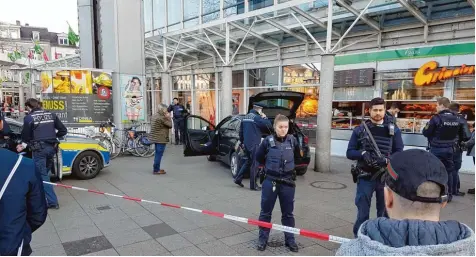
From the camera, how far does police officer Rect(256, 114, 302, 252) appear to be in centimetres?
396

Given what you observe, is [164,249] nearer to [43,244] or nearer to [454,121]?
[43,244]

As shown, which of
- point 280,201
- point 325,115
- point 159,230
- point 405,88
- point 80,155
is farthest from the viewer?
point 405,88

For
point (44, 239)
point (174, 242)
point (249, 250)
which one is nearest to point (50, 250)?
point (44, 239)

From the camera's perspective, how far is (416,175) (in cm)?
128

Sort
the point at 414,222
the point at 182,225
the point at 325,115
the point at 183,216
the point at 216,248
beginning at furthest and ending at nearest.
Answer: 1. the point at 325,115
2. the point at 183,216
3. the point at 182,225
4. the point at 216,248
5. the point at 414,222

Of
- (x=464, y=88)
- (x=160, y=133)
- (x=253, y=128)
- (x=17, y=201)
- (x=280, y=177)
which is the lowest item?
(x=280, y=177)

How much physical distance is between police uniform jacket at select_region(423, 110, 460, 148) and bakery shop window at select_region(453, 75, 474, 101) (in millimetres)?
3454

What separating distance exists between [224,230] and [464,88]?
7897mm

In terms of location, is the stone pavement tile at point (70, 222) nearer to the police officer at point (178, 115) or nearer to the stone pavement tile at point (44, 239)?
the stone pavement tile at point (44, 239)

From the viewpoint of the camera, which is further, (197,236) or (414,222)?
(197,236)

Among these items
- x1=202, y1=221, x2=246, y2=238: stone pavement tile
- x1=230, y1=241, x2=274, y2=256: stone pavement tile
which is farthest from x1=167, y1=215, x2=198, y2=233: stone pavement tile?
x1=230, y1=241, x2=274, y2=256: stone pavement tile

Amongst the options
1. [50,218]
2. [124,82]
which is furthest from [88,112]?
[50,218]

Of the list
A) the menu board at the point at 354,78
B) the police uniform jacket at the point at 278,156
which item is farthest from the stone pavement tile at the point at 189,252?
the menu board at the point at 354,78

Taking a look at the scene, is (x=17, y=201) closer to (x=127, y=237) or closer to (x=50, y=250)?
(x=50, y=250)
